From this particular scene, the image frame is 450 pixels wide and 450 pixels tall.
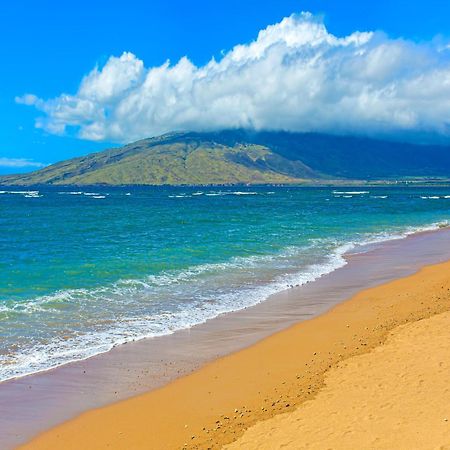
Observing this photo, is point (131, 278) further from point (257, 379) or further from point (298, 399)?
point (298, 399)

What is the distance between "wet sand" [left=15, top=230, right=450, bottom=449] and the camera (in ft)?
40.5

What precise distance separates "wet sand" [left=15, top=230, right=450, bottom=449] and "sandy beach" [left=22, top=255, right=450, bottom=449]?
32 millimetres

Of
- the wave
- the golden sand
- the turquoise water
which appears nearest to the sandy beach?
the golden sand

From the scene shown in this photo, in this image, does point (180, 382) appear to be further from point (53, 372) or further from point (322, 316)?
point (322, 316)

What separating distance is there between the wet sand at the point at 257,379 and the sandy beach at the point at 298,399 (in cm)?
3

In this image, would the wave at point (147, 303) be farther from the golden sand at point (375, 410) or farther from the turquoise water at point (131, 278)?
the golden sand at point (375, 410)

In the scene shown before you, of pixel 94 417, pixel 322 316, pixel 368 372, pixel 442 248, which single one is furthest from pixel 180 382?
pixel 442 248

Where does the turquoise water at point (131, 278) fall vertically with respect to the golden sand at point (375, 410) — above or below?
above

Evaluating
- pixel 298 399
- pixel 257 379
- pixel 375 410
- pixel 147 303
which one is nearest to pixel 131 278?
pixel 147 303

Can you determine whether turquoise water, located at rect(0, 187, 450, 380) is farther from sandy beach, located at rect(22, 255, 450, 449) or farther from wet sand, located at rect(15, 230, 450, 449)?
sandy beach, located at rect(22, 255, 450, 449)

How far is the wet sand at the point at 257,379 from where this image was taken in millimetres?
12344


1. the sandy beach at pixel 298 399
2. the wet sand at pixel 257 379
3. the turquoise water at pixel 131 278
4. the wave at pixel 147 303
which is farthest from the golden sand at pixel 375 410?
the turquoise water at pixel 131 278

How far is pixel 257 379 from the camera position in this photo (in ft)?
51.9

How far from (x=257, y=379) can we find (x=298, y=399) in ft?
8.08
